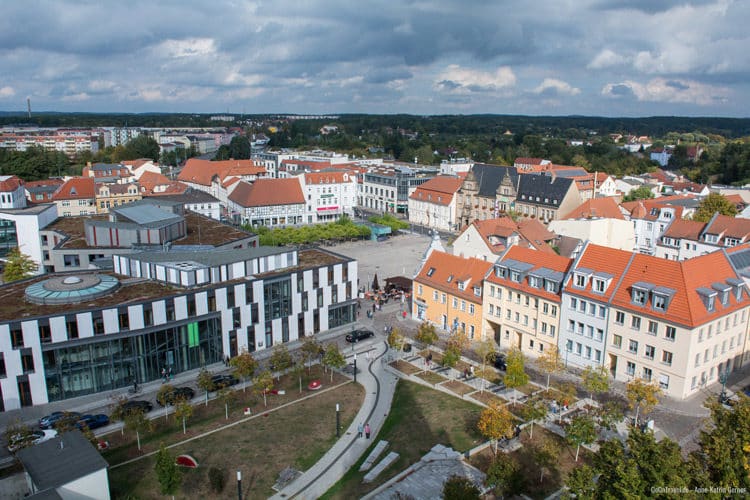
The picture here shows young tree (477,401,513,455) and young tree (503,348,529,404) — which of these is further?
young tree (503,348,529,404)

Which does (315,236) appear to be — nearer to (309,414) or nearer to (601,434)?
(309,414)

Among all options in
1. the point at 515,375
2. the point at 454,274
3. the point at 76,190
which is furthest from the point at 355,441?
the point at 76,190

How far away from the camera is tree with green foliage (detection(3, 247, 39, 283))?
191 ft

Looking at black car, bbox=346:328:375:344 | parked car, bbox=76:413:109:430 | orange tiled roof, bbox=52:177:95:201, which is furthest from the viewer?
orange tiled roof, bbox=52:177:95:201

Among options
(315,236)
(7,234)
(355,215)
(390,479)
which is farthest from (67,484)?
(355,215)

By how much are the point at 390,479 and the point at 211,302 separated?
21.8 meters

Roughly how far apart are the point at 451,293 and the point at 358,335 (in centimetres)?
948

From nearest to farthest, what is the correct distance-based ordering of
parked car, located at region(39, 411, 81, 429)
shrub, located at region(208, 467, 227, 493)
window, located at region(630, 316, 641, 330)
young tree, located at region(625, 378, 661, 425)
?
shrub, located at region(208, 467, 227, 493), young tree, located at region(625, 378, 661, 425), parked car, located at region(39, 411, 81, 429), window, located at region(630, 316, 641, 330)

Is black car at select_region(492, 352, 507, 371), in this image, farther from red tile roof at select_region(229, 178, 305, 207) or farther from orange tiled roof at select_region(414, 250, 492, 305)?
red tile roof at select_region(229, 178, 305, 207)

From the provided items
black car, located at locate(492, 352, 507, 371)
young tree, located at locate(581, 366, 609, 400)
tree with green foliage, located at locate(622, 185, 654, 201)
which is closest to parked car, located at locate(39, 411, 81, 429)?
black car, located at locate(492, 352, 507, 371)

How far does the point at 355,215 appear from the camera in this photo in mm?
119938

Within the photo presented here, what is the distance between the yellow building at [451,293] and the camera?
169 feet

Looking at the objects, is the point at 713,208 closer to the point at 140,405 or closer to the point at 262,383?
the point at 262,383

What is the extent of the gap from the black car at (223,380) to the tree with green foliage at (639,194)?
3361 inches
